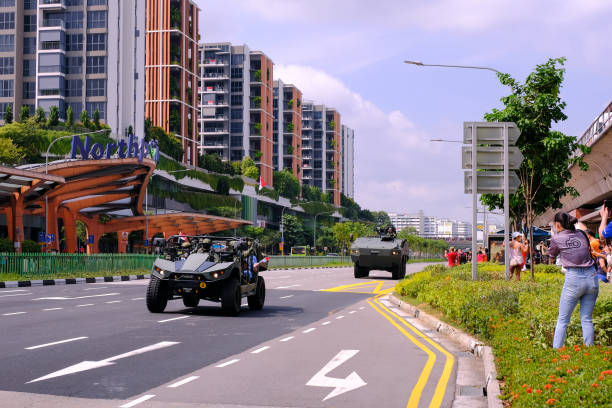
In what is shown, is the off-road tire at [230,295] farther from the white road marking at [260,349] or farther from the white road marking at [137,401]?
the white road marking at [137,401]

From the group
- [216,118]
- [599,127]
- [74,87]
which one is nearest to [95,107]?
[74,87]

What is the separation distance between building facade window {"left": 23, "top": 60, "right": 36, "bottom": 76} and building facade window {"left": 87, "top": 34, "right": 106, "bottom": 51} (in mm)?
7160

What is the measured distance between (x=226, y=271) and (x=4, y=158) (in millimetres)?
59179

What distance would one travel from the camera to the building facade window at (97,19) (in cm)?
9456

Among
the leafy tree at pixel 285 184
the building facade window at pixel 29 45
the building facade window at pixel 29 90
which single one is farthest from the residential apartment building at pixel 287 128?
the building facade window at pixel 29 90

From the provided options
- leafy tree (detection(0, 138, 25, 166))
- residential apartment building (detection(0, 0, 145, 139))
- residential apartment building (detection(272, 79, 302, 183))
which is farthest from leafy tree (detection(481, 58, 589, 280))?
residential apartment building (detection(272, 79, 302, 183))

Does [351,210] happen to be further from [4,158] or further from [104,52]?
[4,158]

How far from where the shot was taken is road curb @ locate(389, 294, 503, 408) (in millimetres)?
6905

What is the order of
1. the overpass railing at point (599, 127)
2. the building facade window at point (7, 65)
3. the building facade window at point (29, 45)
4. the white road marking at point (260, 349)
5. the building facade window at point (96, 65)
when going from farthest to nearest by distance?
the building facade window at point (29, 45), the building facade window at point (96, 65), the building facade window at point (7, 65), the overpass railing at point (599, 127), the white road marking at point (260, 349)

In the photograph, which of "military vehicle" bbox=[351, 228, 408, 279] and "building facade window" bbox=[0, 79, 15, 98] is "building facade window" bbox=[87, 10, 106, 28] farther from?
"military vehicle" bbox=[351, 228, 408, 279]

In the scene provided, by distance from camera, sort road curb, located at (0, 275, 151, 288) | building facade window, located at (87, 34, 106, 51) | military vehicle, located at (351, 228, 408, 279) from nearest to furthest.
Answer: road curb, located at (0, 275, 151, 288)
military vehicle, located at (351, 228, 408, 279)
building facade window, located at (87, 34, 106, 51)

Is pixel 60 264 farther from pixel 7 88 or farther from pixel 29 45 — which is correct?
pixel 29 45

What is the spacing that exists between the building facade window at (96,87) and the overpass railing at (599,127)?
68699mm

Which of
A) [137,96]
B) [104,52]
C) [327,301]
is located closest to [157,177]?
[137,96]
